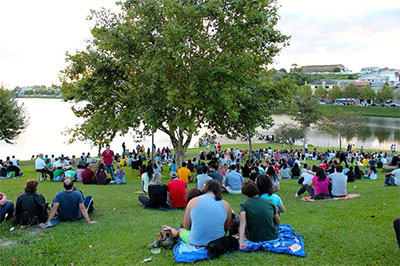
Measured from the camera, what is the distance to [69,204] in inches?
321

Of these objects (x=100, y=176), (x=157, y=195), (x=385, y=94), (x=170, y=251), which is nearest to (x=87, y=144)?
(x=100, y=176)

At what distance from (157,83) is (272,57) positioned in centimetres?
646

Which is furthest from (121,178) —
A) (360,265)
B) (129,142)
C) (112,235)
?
(129,142)

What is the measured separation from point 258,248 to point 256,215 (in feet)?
1.91

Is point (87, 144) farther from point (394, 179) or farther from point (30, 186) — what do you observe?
point (30, 186)

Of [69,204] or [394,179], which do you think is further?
[394,179]

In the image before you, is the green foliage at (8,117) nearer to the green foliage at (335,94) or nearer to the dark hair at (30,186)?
the dark hair at (30,186)

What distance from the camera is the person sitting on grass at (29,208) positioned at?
25.5 ft

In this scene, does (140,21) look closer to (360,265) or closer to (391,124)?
(360,265)

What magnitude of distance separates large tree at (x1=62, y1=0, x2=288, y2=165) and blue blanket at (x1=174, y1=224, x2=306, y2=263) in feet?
32.9

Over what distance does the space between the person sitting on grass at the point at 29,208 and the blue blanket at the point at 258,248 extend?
3.80 metres

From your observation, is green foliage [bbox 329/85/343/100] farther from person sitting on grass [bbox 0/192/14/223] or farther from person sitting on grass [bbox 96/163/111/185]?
person sitting on grass [bbox 0/192/14/223]

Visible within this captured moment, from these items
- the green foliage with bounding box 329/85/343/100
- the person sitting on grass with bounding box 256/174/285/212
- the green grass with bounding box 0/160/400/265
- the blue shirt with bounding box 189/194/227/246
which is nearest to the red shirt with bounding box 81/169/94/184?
the green grass with bounding box 0/160/400/265

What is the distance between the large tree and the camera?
16.2m
